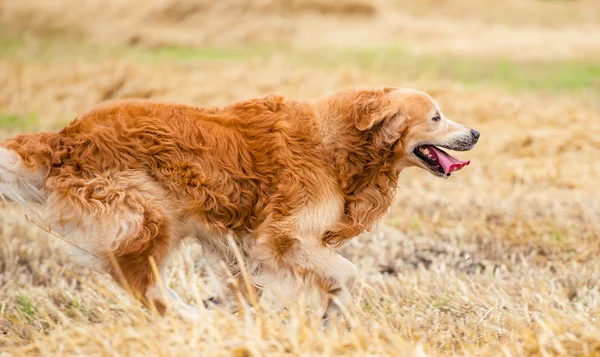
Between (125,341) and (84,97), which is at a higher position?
(125,341)

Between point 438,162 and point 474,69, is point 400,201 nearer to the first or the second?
point 438,162

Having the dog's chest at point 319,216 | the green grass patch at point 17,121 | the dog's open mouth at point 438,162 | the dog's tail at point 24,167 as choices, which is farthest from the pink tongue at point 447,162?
the green grass patch at point 17,121

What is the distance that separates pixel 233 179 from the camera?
503 cm

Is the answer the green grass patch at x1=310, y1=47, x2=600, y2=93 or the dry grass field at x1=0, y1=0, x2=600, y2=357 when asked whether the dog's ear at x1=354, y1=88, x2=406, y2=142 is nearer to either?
the dry grass field at x1=0, y1=0, x2=600, y2=357

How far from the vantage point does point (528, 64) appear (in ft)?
64.6

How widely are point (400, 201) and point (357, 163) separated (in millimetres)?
3564

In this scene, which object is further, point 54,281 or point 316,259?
point 54,281

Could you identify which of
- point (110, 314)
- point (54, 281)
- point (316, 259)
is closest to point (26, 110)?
point (54, 281)

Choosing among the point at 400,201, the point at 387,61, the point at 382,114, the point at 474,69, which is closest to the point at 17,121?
the point at 400,201

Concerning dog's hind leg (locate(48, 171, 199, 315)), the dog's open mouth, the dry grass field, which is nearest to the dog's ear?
the dog's open mouth

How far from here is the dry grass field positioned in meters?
4.23

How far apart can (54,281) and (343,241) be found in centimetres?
249

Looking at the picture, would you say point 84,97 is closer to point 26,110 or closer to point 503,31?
point 26,110

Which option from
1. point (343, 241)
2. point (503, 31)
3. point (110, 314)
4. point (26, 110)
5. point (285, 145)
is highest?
point (285, 145)
